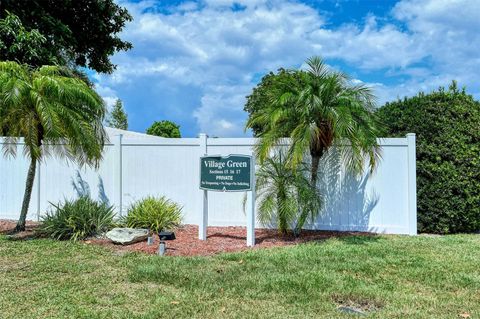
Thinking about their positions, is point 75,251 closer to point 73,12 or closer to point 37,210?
point 37,210

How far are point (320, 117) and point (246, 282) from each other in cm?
381

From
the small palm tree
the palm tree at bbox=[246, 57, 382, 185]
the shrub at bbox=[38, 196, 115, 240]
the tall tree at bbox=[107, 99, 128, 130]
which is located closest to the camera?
the palm tree at bbox=[246, 57, 382, 185]

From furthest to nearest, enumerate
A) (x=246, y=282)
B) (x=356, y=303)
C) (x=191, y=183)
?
(x=191, y=183) → (x=246, y=282) → (x=356, y=303)

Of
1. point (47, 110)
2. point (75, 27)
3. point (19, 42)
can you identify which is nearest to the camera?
point (47, 110)

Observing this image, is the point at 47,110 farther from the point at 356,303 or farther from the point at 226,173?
the point at 356,303

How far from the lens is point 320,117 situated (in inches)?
326

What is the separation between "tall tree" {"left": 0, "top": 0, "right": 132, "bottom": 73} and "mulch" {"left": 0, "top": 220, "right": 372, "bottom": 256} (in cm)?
741

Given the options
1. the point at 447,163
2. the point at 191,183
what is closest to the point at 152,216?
the point at 191,183

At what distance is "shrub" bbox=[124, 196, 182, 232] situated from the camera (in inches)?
360

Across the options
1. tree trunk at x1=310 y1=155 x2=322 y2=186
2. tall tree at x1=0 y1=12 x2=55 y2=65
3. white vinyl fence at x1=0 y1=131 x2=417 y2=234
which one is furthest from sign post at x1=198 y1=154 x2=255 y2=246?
tall tree at x1=0 y1=12 x2=55 y2=65

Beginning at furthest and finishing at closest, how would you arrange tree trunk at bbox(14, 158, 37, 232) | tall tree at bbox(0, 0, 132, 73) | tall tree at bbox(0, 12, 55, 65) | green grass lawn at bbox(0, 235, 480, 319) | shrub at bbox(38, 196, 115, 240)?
tall tree at bbox(0, 0, 132, 73) → tall tree at bbox(0, 12, 55, 65) → tree trunk at bbox(14, 158, 37, 232) → shrub at bbox(38, 196, 115, 240) → green grass lawn at bbox(0, 235, 480, 319)

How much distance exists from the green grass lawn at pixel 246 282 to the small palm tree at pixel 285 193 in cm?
81

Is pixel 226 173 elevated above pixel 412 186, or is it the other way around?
pixel 226 173

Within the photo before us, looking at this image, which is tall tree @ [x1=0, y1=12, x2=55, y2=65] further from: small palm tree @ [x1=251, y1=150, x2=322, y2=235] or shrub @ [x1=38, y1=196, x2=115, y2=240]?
small palm tree @ [x1=251, y1=150, x2=322, y2=235]
